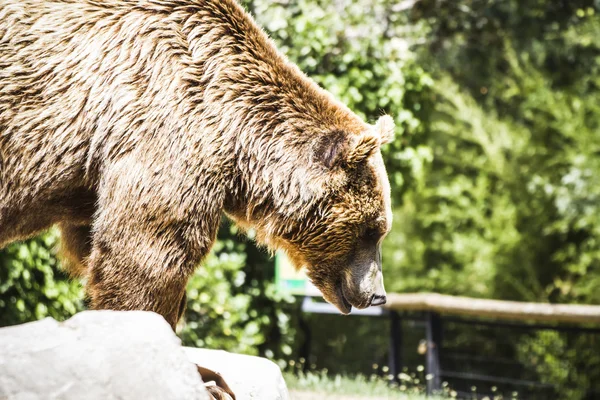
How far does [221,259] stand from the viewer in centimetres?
723

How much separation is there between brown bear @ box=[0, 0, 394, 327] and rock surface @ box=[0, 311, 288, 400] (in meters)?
0.54

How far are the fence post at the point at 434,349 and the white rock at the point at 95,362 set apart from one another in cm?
528

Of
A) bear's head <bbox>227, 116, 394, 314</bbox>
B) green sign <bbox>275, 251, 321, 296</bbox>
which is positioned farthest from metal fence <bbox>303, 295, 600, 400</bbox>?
bear's head <bbox>227, 116, 394, 314</bbox>

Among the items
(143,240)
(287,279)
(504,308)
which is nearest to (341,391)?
(287,279)

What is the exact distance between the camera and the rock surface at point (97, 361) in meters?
2.46

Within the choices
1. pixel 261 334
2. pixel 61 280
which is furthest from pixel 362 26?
pixel 61 280

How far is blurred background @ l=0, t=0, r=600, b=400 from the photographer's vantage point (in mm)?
7309

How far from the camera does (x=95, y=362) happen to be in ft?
8.27

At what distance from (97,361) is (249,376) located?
888mm

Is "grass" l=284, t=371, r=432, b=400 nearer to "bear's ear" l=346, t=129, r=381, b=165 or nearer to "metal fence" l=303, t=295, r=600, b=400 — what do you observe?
"metal fence" l=303, t=295, r=600, b=400

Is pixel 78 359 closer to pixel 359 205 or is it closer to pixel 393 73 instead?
pixel 359 205

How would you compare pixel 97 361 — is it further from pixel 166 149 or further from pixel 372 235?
pixel 372 235

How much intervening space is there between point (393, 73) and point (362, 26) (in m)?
0.72

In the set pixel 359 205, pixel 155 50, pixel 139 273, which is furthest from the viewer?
pixel 359 205
